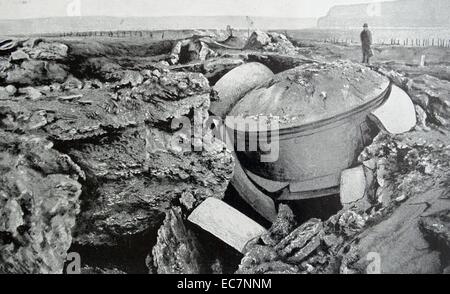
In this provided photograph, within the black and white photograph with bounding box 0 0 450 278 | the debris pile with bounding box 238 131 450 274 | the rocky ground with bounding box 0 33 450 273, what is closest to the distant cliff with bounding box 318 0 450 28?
the black and white photograph with bounding box 0 0 450 278

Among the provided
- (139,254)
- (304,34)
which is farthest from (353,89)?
(139,254)

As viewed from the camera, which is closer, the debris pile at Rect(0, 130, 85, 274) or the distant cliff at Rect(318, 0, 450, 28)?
the debris pile at Rect(0, 130, 85, 274)

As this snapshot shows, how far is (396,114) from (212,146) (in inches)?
62.0

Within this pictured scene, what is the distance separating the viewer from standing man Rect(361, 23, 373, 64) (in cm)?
314

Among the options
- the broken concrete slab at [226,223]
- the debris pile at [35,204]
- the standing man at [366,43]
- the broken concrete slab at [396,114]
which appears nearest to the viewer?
the debris pile at [35,204]

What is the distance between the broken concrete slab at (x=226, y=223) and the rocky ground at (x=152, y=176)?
0.09 m

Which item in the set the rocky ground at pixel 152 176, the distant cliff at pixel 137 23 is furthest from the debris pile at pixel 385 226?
the distant cliff at pixel 137 23

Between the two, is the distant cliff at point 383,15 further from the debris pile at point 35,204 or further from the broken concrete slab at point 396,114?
the debris pile at point 35,204

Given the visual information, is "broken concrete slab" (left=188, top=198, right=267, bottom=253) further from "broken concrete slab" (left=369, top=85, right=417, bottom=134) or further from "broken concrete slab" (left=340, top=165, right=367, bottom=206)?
"broken concrete slab" (left=369, top=85, right=417, bottom=134)

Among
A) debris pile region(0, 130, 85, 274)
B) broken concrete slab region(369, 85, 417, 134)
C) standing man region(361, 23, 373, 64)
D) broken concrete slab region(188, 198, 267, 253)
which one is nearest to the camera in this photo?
debris pile region(0, 130, 85, 274)

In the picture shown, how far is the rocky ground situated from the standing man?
7.4 inches

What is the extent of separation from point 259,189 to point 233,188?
0.22 m

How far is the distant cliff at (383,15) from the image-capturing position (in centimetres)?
321

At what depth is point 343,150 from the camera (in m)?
2.88
